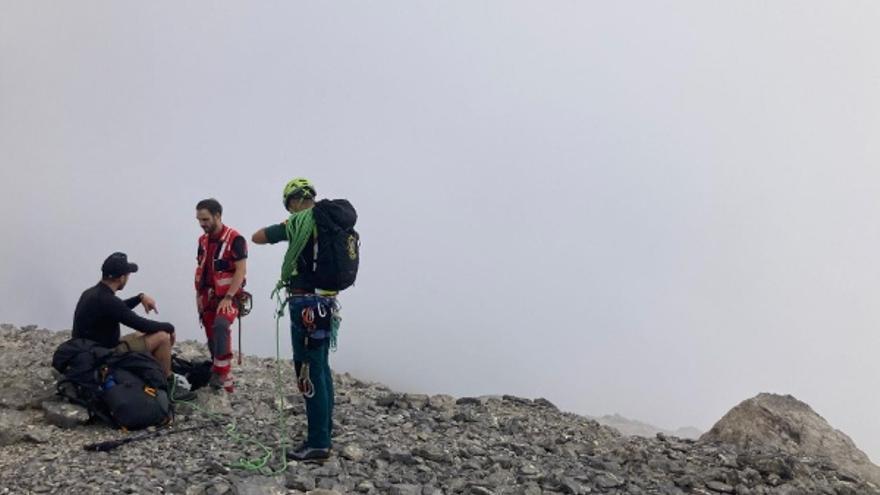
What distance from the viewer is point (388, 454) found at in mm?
9086

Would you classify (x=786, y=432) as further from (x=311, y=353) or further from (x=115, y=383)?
(x=115, y=383)

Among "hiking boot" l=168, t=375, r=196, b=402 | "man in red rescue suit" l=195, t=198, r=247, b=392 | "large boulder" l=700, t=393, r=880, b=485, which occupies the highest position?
"man in red rescue suit" l=195, t=198, r=247, b=392

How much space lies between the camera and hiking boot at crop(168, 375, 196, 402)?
10.4 meters

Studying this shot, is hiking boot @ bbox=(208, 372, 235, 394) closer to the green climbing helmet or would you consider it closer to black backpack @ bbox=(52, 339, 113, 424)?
black backpack @ bbox=(52, 339, 113, 424)

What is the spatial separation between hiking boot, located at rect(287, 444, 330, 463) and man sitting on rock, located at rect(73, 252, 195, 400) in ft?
9.41

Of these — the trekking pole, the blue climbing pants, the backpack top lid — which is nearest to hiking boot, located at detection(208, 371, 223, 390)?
the trekking pole

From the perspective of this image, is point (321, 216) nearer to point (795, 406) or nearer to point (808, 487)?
point (808, 487)

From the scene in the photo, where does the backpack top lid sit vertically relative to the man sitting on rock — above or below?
above

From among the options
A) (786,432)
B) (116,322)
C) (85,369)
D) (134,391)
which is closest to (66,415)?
(85,369)

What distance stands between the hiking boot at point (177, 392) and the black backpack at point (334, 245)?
361 centimetres

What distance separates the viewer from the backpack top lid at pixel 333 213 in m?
8.09

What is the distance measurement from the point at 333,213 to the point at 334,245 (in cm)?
36

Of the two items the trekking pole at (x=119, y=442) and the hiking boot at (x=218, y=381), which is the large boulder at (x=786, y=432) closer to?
the hiking boot at (x=218, y=381)

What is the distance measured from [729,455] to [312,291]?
7022 mm
